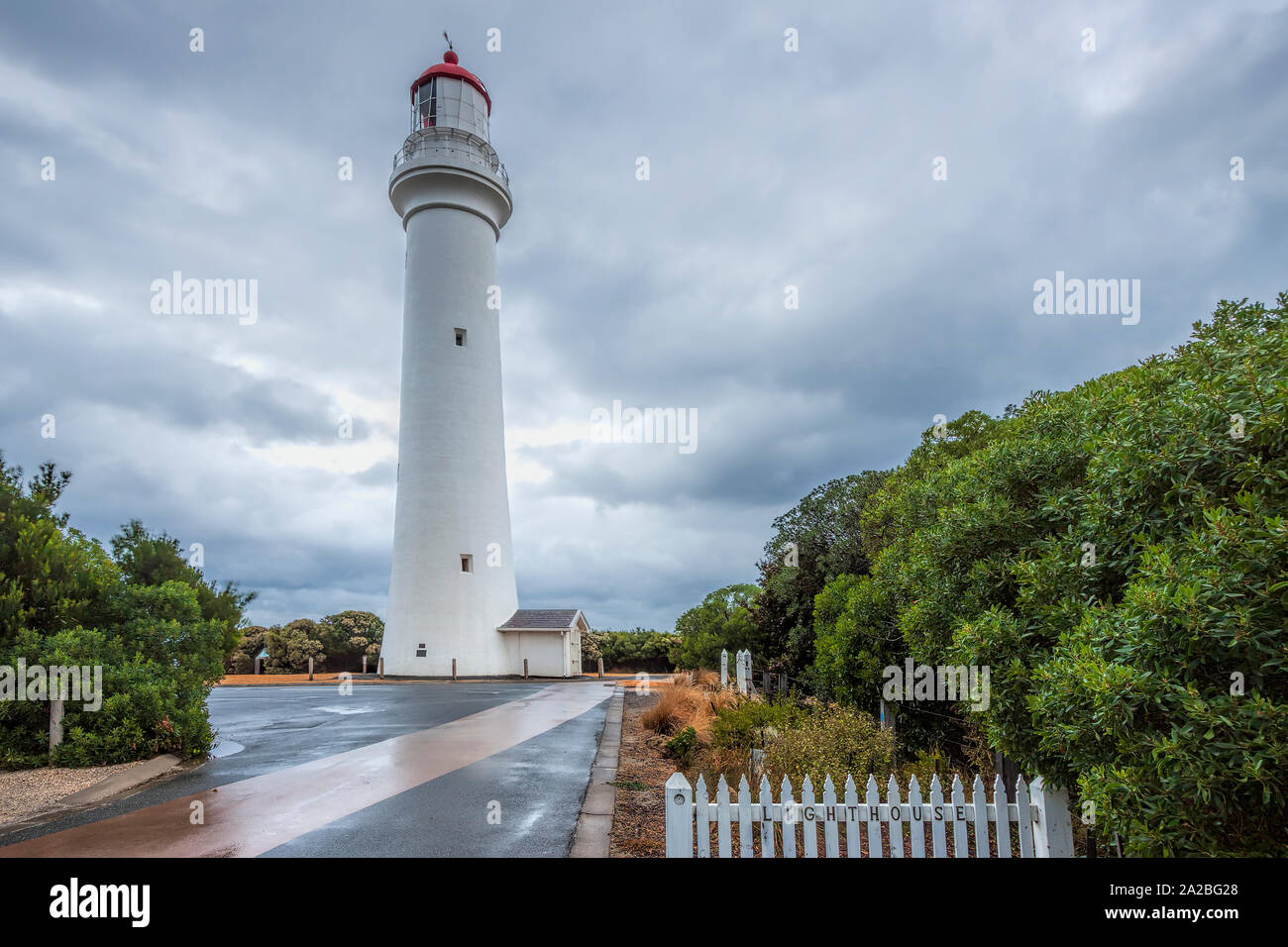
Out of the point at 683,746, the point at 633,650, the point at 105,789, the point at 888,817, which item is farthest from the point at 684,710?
the point at 633,650

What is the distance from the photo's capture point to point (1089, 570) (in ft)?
12.2

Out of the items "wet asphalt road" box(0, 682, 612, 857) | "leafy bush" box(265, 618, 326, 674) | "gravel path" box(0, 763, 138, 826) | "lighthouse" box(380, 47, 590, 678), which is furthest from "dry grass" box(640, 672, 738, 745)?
"leafy bush" box(265, 618, 326, 674)

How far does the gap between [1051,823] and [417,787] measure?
5899 mm

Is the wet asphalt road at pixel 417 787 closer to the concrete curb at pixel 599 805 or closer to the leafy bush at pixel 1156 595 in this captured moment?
the concrete curb at pixel 599 805

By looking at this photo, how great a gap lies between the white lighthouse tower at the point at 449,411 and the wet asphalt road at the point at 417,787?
11089 mm

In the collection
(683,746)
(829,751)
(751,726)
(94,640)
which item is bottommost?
(683,746)

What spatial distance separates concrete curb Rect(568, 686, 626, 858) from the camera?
17.9 ft

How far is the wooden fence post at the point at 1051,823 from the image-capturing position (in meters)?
4.33

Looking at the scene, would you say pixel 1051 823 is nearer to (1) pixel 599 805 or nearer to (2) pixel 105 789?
(1) pixel 599 805

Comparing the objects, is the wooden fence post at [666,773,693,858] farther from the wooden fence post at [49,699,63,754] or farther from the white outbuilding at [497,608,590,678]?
the white outbuilding at [497,608,590,678]

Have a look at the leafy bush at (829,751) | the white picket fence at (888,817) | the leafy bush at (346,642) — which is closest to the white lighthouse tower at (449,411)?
the leafy bush at (346,642)

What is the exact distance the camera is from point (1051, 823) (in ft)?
14.3

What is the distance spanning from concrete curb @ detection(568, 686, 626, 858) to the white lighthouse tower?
56.0ft
